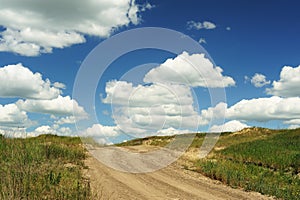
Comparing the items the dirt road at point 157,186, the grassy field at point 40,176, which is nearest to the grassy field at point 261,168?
the dirt road at point 157,186

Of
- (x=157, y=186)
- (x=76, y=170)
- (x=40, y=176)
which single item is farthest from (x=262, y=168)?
(x=40, y=176)

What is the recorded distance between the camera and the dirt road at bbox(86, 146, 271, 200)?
43.7 feet

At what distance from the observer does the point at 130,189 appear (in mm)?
14164

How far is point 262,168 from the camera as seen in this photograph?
899 inches

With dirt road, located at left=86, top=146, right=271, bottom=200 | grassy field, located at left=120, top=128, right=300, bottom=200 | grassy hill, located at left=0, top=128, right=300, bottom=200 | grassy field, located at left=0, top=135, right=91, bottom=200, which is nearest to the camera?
grassy field, located at left=0, top=135, right=91, bottom=200

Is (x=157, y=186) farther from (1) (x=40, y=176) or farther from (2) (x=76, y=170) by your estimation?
(1) (x=40, y=176)

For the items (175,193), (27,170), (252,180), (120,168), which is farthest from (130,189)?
(252,180)

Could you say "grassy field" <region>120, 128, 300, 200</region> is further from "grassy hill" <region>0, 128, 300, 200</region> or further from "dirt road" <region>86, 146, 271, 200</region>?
"dirt road" <region>86, 146, 271, 200</region>

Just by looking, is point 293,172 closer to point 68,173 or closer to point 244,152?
point 244,152

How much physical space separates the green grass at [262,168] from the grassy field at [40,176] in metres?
7.19

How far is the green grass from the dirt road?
83 cm

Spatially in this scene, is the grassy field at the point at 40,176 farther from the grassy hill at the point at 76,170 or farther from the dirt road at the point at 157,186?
the dirt road at the point at 157,186

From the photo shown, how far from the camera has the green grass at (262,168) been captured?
647 inches

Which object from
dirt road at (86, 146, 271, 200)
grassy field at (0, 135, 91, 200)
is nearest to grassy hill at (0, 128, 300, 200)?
grassy field at (0, 135, 91, 200)
